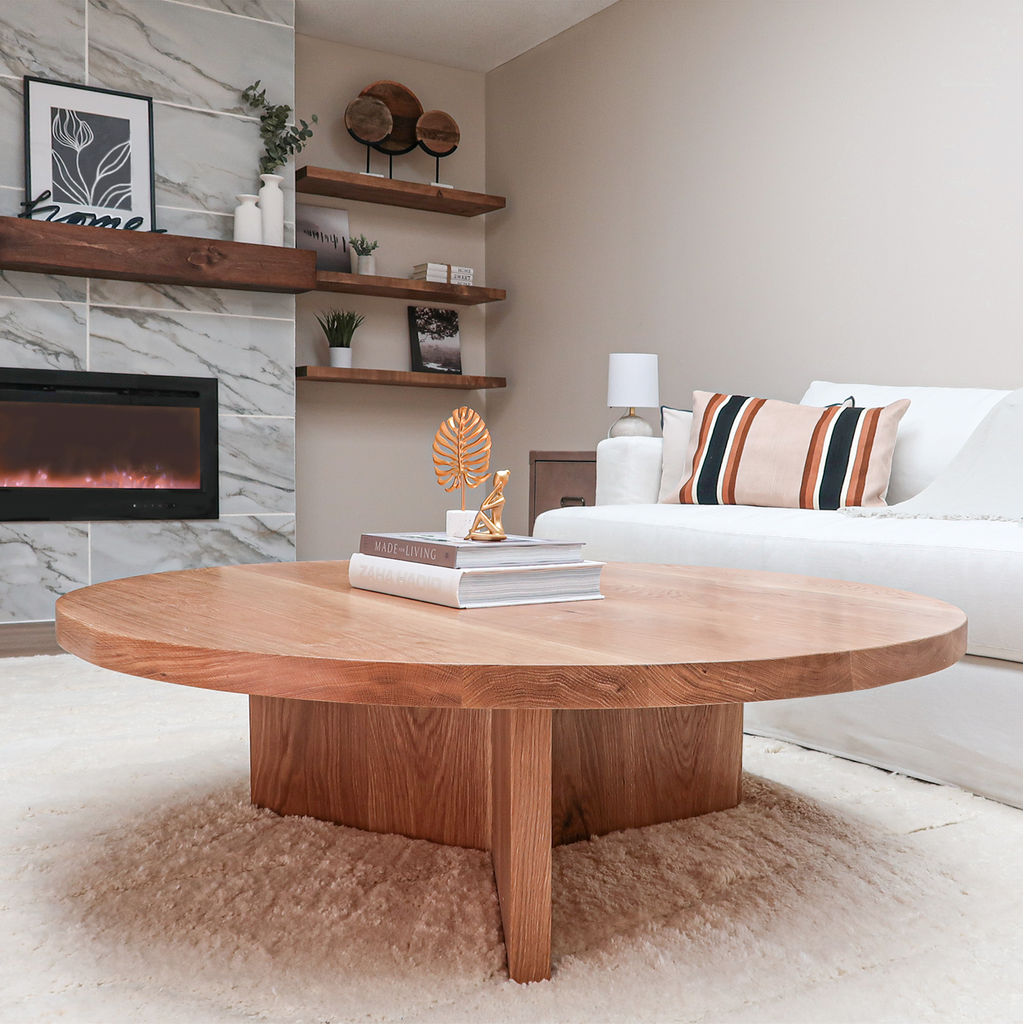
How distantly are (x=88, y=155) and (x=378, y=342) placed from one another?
5.50 ft

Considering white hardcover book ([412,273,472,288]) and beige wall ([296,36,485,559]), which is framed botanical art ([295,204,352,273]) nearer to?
beige wall ([296,36,485,559])

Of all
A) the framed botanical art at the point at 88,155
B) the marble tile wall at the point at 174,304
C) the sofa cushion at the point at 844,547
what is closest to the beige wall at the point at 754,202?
the sofa cushion at the point at 844,547

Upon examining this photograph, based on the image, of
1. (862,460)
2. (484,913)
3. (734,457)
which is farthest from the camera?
(734,457)

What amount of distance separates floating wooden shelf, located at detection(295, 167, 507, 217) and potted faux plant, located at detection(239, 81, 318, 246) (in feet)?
1.14

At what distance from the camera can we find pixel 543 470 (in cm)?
418

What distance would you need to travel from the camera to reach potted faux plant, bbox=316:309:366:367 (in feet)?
15.7

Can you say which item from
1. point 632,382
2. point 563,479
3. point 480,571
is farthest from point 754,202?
point 480,571

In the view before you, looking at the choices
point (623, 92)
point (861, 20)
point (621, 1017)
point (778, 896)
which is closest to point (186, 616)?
point (621, 1017)

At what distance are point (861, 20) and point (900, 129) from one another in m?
0.44

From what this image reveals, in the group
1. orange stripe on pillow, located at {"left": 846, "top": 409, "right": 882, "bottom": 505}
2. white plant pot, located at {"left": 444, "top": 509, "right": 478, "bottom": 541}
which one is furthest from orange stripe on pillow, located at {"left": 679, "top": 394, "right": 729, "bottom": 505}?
white plant pot, located at {"left": 444, "top": 509, "right": 478, "bottom": 541}

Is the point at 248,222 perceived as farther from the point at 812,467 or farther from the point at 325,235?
the point at 812,467

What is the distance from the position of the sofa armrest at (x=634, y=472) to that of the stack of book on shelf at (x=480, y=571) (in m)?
1.74

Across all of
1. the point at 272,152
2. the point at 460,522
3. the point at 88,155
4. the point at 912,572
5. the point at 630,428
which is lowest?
the point at 912,572

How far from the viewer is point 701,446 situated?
2.92 m
